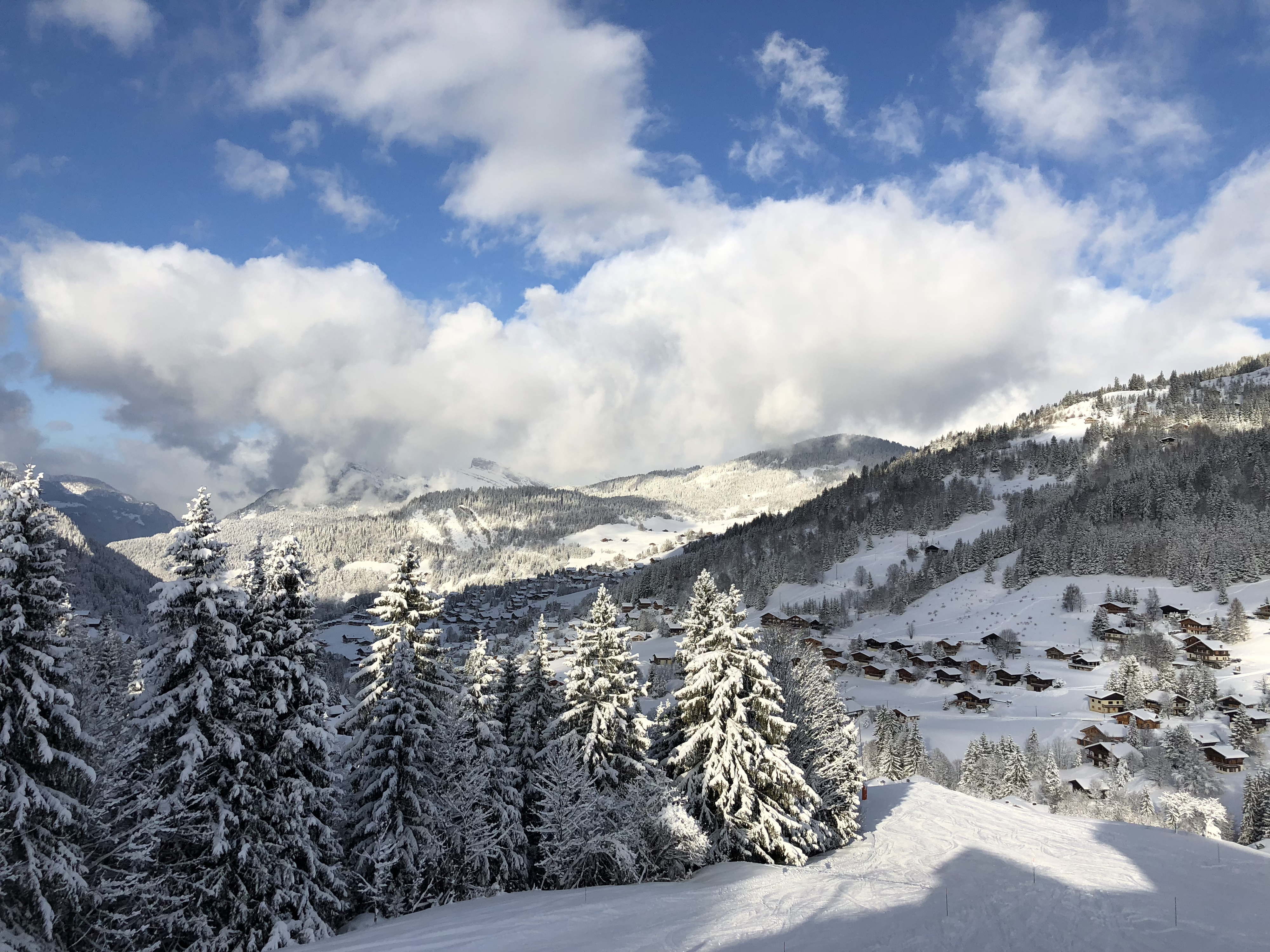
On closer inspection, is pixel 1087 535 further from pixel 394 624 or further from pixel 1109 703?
pixel 394 624

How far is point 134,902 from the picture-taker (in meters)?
14.5

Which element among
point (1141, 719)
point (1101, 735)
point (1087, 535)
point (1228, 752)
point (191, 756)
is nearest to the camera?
point (191, 756)

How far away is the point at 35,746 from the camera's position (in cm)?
1184

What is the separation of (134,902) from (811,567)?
169175mm

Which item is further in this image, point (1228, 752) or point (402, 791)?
point (1228, 752)

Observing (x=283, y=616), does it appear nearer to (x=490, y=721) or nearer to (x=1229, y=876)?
(x=490, y=721)

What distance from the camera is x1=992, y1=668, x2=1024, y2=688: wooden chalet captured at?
294ft

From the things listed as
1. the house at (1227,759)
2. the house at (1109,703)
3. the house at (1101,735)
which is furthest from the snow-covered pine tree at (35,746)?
the house at (1109,703)

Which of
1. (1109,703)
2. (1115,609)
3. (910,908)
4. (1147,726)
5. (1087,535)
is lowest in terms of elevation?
(1147,726)

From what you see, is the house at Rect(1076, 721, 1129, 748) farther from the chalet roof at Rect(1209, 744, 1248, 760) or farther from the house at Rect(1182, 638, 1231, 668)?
the house at Rect(1182, 638, 1231, 668)

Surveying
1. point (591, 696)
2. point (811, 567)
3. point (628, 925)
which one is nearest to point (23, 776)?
point (628, 925)

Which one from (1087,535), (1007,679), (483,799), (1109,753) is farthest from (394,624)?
(1087,535)

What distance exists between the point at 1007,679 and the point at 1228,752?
30.3 metres

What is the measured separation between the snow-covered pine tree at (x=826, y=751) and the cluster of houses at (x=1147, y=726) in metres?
43.3
